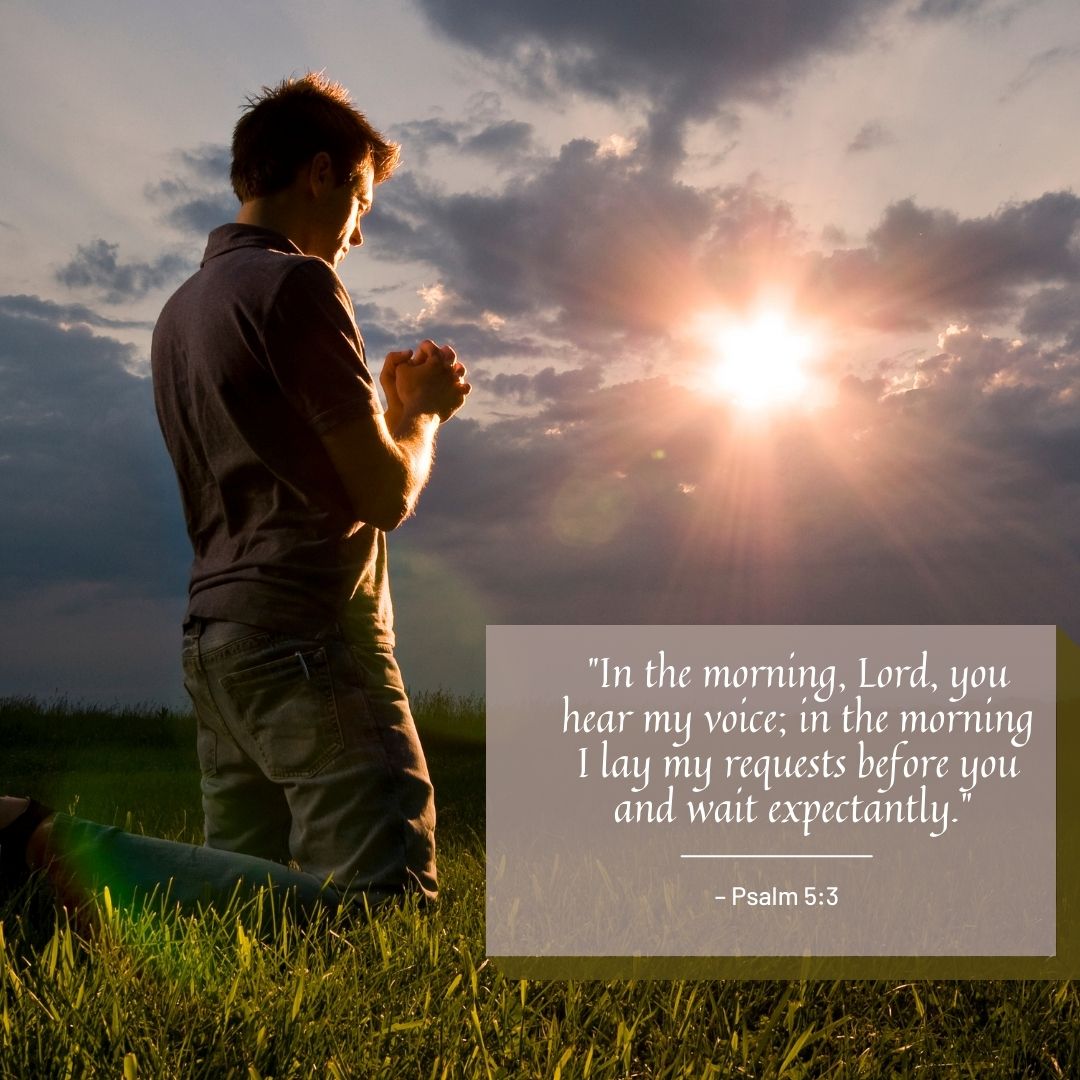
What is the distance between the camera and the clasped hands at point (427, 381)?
3.20m

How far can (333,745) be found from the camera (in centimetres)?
268

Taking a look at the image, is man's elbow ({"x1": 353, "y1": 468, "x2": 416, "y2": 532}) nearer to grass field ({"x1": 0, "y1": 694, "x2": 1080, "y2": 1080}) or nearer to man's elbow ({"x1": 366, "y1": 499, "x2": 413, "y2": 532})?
man's elbow ({"x1": 366, "y1": 499, "x2": 413, "y2": 532})

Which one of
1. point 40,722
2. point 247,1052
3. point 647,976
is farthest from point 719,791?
point 40,722

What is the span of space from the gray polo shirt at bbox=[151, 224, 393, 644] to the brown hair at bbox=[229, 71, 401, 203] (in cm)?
35

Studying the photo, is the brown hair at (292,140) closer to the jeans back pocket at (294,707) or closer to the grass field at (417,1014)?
the jeans back pocket at (294,707)

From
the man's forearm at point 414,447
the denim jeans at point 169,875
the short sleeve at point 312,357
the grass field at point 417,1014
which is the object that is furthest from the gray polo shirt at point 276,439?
the grass field at point 417,1014

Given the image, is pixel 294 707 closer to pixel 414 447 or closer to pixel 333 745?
pixel 333 745

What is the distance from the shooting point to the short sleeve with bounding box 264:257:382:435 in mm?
2697

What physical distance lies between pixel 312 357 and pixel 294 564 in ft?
1.73

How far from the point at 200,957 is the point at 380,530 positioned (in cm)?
118

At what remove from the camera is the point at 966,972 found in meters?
2.98

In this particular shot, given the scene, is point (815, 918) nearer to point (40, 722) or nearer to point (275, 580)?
point (275, 580)

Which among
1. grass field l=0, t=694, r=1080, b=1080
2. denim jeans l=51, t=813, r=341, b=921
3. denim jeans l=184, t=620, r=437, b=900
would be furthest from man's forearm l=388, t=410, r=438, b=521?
grass field l=0, t=694, r=1080, b=1080

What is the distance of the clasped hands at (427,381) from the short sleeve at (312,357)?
0.46m
